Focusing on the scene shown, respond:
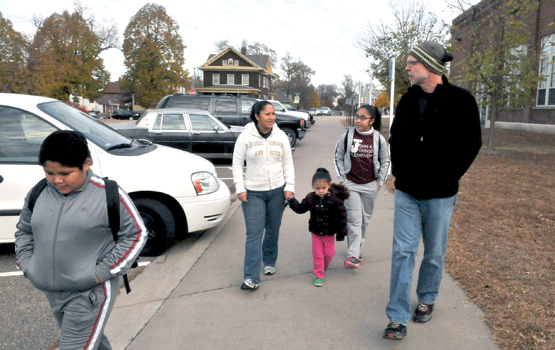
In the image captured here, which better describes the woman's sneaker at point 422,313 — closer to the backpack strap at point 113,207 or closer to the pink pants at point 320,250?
the pink pants at point 320,250

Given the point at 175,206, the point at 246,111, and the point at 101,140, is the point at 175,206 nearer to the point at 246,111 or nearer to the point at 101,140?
the point at 101,140

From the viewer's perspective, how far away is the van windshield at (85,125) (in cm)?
490

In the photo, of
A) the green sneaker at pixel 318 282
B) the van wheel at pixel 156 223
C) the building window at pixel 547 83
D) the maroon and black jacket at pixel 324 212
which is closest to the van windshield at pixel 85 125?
the van wheel at pixel 156 223

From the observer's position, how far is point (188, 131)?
448 inches

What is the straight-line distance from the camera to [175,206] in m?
5.02

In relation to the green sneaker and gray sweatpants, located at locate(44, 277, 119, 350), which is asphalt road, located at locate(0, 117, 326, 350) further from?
the green sneaker

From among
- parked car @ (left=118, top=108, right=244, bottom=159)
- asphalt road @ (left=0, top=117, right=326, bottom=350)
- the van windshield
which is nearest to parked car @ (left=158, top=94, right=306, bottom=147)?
parked car @ (left=118, top=108, right=244, bottom=159)

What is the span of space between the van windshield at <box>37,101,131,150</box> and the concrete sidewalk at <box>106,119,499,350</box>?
1409 millimetres

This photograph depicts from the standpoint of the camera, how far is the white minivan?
4.61 meters

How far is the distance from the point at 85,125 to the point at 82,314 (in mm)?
3435

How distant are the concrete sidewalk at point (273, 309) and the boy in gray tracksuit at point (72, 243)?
3.53 feet

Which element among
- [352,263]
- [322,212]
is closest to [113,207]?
[322,212]

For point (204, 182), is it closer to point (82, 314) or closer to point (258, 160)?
point (258, 160)

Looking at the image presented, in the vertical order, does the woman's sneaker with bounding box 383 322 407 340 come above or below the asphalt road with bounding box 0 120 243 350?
above
